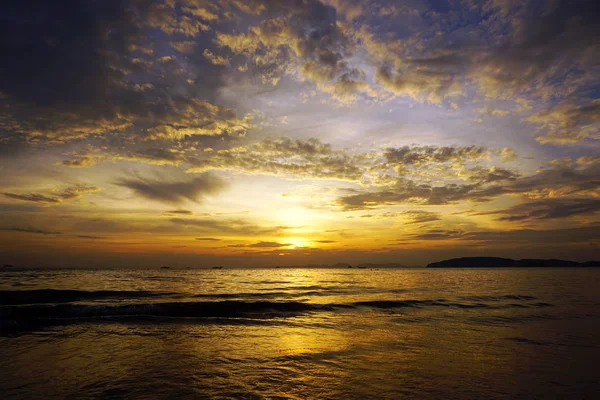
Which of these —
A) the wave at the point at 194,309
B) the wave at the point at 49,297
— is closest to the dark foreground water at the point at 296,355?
the wave at the point at 194,309

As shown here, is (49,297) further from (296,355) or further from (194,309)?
(296,355)

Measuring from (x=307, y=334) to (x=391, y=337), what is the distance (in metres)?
4.75

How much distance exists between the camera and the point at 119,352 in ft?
45.1

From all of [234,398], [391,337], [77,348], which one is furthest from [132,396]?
[391,337]

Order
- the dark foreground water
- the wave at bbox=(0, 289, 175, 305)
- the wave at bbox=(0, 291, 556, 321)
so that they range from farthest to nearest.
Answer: the wave at bbox=(0, 289, 175, 305) < the wave at bbox=(0, 291, 556, 321) < the dark foreground water

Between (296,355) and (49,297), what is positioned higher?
(49,297)

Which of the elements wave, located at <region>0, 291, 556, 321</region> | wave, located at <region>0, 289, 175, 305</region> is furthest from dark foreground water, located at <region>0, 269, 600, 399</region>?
wave, located at <region>0, 289, 175, 305</region>

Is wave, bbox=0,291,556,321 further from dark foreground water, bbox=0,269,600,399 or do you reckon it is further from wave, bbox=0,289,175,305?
wave, bbox=0,289,175,305

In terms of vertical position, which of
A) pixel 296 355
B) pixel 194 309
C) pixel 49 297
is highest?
pixel 49 297

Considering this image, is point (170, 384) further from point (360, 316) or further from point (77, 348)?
point (360, 316)

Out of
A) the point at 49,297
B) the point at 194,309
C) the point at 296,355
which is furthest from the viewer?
the point at 49,297

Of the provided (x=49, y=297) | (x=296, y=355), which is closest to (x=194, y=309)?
(x=296, y=355)

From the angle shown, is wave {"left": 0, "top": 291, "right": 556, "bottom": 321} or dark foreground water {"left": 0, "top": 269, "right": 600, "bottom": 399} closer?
dark foreground water {"left": 0, "top": 269, "right": 600, "bottom": 399}

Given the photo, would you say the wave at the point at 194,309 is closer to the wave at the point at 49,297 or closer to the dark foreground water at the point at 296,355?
the dark foreground water at the point at 296,355
